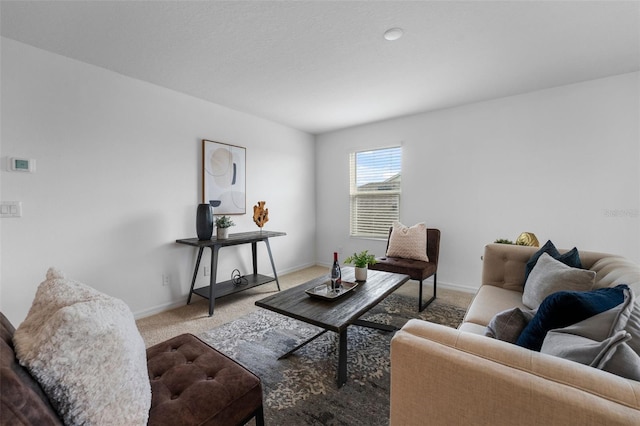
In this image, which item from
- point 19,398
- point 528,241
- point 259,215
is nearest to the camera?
point 19,398

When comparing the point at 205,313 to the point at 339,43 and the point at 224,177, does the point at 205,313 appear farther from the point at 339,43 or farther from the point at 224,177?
the point at 339,43

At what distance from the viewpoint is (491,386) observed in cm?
73

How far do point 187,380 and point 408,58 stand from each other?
269 centimetres

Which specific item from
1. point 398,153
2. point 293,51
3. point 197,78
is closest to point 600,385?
point 293,51

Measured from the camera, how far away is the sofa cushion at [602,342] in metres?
0.72

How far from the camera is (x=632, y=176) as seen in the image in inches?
99.9

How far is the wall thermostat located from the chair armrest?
114 inches

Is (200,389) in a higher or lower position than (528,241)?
lower

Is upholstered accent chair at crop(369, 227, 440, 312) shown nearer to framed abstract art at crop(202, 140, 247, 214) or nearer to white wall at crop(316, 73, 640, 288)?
white wall at crop(316, 73, 640, 288)

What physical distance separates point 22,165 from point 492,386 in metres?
3.18

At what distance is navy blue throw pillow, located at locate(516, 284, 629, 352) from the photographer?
941 millimetres


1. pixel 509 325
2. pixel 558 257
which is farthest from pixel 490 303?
pixel 509 325

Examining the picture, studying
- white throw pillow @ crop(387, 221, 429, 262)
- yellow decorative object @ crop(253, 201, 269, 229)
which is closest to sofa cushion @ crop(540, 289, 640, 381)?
white throw pillow @ crop(387, 221, 429, 262)

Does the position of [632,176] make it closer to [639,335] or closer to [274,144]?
[639,335]
